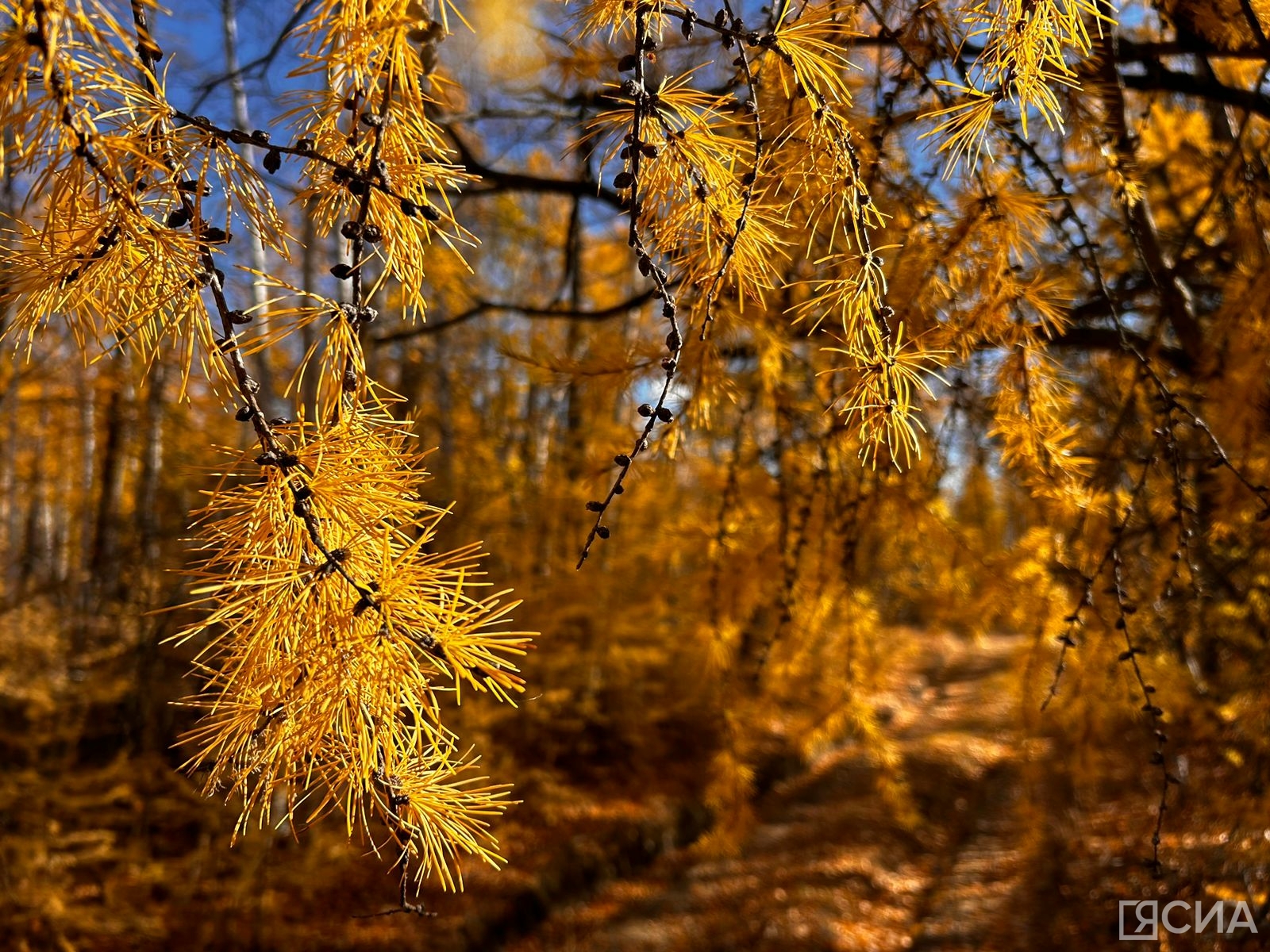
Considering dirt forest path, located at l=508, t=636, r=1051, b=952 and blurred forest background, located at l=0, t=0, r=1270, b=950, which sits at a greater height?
blurred forest background, located at l=0, t=0, r=1270, b=950

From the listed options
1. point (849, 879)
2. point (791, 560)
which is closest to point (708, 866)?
point (849, 879)

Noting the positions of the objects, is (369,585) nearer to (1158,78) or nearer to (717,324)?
(717,324)

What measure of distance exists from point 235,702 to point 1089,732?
9.97ft

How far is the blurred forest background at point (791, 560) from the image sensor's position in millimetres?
1800

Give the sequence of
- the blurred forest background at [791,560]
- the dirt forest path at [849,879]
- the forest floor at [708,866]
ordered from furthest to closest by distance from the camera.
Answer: the dirt forest path at [849,879], the forest floor at [708,866], the blurred forest background at [791,560]

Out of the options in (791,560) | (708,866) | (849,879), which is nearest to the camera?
(791,560)

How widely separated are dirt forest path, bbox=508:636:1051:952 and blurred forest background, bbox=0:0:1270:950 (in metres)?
0.04

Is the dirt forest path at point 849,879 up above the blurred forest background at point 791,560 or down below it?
below

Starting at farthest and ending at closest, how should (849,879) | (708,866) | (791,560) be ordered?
(708,866)
(849,879)
(791,560)

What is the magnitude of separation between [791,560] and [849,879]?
5.50m

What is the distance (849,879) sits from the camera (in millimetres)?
6840

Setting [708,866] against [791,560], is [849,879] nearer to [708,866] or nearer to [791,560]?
[708,866]

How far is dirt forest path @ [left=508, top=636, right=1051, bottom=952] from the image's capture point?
5922 millimetres

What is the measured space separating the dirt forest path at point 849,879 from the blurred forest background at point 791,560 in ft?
0.15
